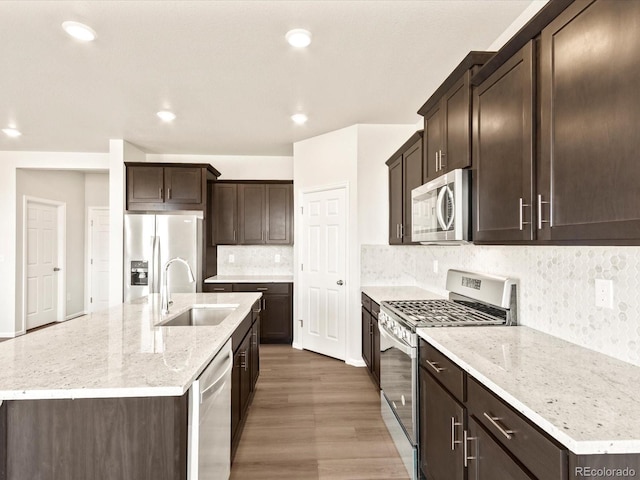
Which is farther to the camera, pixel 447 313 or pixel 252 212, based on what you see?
pixel 252 212

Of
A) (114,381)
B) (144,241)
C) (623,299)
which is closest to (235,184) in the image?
(144,241)

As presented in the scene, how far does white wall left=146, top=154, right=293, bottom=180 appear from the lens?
580 cm

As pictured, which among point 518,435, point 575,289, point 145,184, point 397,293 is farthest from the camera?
point 145,184

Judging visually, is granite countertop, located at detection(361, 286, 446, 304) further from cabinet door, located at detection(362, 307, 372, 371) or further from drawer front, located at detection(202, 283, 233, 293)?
drawer front, located at detection(202, 283, 233, 293)

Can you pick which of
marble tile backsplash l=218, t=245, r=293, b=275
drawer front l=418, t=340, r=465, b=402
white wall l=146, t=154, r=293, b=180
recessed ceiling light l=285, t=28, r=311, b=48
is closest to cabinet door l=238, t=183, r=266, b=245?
marble tile backsplash l=218, t=245, r=293, b=275

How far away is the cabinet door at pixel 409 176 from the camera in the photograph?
3096 mm

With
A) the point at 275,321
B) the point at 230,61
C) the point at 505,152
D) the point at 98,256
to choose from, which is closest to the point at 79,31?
the point at 230,61

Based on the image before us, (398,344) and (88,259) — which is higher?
(88,259)

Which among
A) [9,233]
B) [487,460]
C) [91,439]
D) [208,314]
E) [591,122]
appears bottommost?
[487,460]

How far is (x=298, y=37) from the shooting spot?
7.97 ft

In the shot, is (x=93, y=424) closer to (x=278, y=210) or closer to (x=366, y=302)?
(x=366, y=302)

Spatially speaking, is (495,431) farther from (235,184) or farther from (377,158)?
(235,184)

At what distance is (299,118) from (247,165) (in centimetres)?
A: 204

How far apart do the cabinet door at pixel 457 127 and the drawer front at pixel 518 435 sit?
4.09 ft
